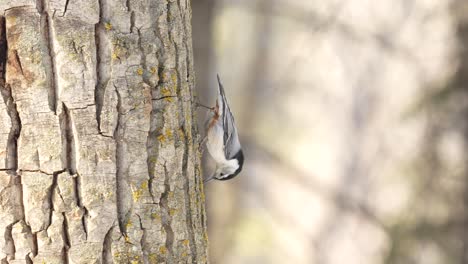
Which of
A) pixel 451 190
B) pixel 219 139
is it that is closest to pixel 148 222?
pixel 219 139

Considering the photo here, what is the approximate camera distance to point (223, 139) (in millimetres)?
3051

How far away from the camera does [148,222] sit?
1796 millimetres

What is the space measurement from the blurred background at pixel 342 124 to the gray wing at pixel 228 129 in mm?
1448

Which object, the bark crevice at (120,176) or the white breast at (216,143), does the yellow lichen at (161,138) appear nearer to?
the bark crevice at (120,176)

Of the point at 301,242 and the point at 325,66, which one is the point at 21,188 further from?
the point at 301,242

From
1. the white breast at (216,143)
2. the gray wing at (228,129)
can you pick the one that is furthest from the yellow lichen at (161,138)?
the white breast at (216,143)

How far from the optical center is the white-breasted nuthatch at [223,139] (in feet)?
9.50

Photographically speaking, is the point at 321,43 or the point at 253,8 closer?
the point at 321,43

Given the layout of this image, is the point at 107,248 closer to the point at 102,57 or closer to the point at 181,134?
the point at 181,134

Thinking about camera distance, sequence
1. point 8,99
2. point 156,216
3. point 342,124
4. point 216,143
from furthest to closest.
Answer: point 342,124, point 216,143, point 156,216, point 8,99

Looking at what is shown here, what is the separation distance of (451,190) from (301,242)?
1123 mm

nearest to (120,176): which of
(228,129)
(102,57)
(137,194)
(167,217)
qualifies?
(137,194)

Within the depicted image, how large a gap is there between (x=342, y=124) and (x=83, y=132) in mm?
3351

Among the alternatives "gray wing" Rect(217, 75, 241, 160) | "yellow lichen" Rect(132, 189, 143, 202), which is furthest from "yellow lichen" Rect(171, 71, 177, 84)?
"gray wing" Rect(217, 75, 241, 160)
